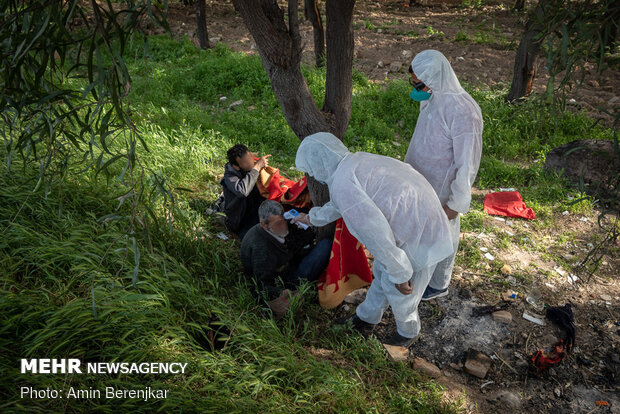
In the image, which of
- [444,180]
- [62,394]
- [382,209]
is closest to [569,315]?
[444,180]

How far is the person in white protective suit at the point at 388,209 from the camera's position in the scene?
2561 millimetres

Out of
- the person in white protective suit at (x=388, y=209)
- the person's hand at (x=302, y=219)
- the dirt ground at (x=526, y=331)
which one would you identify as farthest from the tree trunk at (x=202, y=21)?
the person in white protective suit at (x=388, y=209)

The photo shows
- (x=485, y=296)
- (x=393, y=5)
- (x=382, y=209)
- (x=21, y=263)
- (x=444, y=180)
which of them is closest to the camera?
(x=382, y=209)

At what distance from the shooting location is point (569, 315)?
3381 mm

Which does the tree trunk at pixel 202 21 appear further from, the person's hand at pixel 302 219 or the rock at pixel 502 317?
the rock at pixel 502 317

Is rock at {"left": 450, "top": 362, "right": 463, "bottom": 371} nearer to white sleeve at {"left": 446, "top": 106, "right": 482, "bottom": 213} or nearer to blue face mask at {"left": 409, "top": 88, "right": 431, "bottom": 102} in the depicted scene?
white sleeve at {"left": 446, "top": 106, "right": 482, "bottom": 213}

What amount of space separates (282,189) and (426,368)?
2.04m

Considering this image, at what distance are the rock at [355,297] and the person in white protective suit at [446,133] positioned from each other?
0.84m

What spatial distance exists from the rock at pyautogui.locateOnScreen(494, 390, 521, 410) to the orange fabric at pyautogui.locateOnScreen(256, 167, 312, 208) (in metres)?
2.17

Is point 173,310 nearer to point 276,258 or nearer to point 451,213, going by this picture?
point 276,258

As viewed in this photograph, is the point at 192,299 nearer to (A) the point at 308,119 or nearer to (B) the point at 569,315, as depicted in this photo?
(A) the point at 308,119

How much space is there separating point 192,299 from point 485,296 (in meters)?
2.42

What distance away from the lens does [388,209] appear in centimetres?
263

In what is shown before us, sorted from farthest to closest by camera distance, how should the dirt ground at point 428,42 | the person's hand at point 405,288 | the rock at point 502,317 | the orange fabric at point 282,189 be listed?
the dirt ground at point 428,42
the orange fabric at point 282,189
the rock at point 502,317
the person's hand at point 405,288
